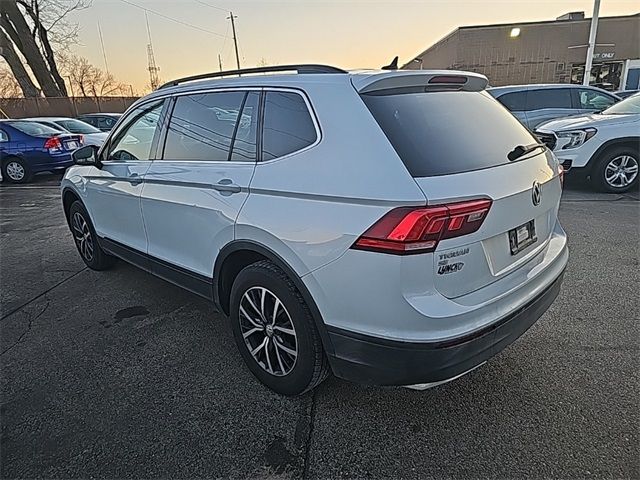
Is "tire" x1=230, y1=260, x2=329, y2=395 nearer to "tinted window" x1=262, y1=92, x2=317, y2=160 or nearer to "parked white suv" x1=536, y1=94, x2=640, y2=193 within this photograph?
"tinted window" x1=262, y1=92, x2=317, y2=160

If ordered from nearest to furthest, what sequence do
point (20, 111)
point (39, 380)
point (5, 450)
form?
1. point (5, 450)
2. point (39, 380)
3. point (20, 111)

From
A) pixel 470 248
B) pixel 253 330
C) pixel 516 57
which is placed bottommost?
pixel 253 330

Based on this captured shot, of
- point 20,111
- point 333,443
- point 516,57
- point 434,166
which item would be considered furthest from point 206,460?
point 516,57

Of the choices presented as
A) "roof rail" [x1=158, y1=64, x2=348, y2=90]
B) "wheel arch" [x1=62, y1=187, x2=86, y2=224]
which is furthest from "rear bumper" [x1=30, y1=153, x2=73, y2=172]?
"roof rail" [x1=158, y1=64, x2=348, y2=90]

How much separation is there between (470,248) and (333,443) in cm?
113

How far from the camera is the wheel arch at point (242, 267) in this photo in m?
2.05

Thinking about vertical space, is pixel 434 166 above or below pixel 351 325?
above

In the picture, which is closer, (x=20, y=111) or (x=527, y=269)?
(x=527, y=269)

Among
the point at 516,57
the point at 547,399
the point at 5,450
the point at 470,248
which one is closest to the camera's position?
the point at 470,248

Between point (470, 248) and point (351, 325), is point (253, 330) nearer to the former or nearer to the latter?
point (351, 325)

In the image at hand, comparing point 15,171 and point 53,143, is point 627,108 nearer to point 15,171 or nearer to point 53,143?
point 53,143

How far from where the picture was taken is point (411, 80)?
2143 millimetres

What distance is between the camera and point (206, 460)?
2004mm

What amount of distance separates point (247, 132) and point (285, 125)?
298mm
